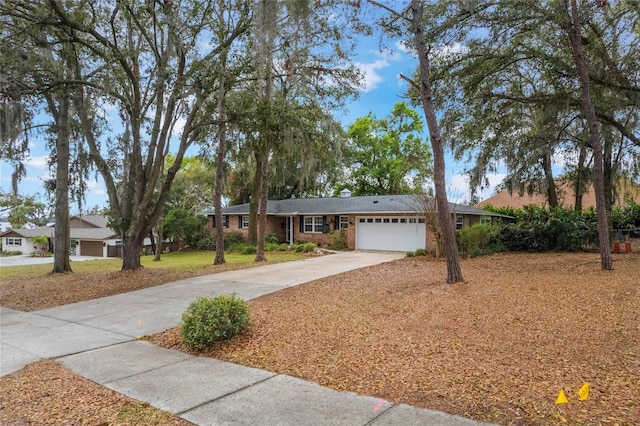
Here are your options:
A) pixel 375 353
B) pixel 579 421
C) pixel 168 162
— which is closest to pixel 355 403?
pixel 375 353

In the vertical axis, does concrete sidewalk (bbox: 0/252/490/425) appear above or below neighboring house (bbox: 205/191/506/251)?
below

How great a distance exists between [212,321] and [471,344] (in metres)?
3.00

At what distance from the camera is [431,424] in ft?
9.91

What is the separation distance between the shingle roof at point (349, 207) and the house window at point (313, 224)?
0.47 meters

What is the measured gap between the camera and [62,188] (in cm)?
1313

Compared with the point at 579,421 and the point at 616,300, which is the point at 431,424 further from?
the point at 616,300

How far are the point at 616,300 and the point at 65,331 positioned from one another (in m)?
8.19

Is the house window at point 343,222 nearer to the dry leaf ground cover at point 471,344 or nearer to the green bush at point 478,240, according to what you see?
the green bush at point 478,240

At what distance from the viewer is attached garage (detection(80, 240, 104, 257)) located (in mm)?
37625

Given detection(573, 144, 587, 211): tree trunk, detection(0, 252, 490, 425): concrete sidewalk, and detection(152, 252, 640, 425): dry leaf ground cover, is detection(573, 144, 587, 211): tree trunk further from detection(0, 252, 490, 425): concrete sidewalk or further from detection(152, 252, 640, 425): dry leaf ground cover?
detection(0, 252, 490, 425): concrete sidewalk

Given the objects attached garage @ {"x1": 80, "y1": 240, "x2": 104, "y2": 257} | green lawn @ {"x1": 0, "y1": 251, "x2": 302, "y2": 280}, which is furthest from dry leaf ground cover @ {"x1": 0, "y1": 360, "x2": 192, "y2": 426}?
attached garage @ {"x1": 80, "y1": 240, "x2": 104, "y2": 257}

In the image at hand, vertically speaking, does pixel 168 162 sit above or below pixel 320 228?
above

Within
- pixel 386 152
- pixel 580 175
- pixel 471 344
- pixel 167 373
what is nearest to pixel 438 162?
pixel 471 344

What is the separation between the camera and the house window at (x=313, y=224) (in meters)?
23.9
